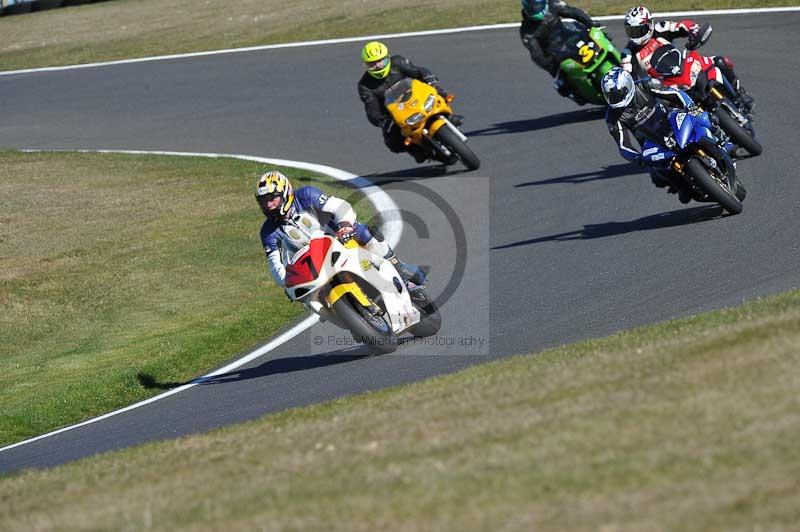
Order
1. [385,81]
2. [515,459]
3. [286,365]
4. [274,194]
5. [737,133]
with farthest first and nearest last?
[385,81], [737,133], [286,365], [274,194], [515,459]

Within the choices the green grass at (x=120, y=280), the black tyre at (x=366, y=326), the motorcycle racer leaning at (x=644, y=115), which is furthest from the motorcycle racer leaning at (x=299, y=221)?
the motorcycle racer leaning at (x=644, y=115)

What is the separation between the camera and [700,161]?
13125mm

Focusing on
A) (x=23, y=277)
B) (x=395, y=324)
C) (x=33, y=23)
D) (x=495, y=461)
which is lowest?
(x=33, y=23)

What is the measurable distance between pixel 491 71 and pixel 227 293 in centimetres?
1051

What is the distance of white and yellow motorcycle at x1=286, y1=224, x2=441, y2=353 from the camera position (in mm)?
10516

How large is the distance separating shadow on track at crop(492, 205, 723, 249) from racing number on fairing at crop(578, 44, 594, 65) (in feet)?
18.7

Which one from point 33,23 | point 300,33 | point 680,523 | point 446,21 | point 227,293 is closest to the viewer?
point 680,523

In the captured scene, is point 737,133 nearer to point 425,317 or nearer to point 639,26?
point 639,26

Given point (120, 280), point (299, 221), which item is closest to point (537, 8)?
point (120, 280)

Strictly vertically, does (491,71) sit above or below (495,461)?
below

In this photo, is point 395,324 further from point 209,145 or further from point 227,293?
point 209,145

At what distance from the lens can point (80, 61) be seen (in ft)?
107

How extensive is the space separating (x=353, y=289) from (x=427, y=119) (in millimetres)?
7185

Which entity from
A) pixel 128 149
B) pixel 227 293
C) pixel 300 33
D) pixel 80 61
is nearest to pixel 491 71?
pixel 128 149
